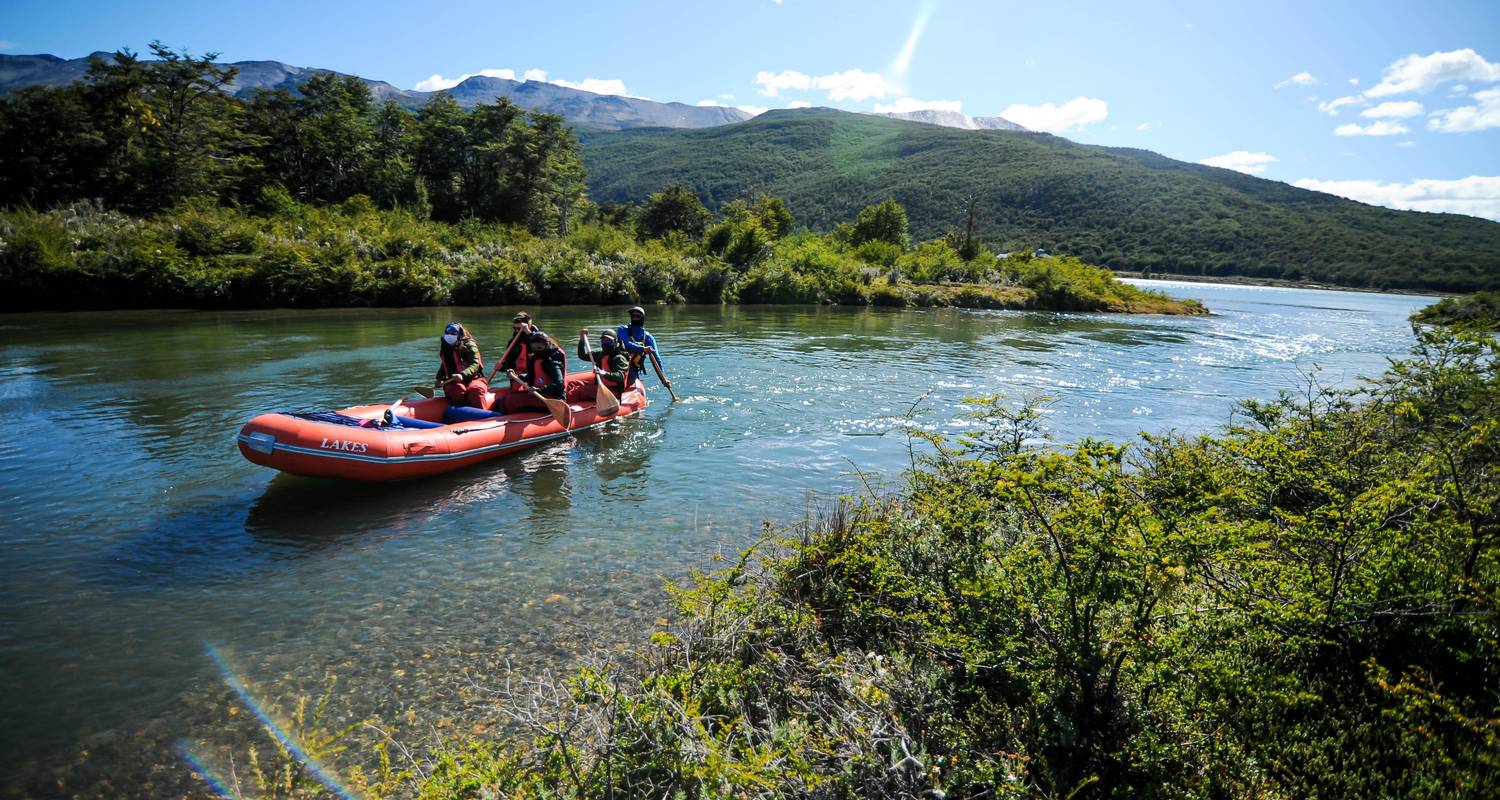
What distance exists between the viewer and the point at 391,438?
7984mm

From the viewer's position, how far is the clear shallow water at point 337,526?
4508 mm

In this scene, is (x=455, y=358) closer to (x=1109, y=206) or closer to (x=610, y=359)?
(x=610, y=359)

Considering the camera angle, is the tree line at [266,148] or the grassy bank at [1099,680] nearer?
the grassy bank at [1099,680]

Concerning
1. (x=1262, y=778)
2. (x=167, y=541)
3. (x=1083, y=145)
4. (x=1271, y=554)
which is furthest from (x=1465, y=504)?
(x=1083, y=145)

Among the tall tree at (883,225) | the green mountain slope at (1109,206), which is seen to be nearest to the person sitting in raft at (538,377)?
the tall tree at (883,225)

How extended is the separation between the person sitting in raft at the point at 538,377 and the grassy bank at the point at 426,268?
22.9m

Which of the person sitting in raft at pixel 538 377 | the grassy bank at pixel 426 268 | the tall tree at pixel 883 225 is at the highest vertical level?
the tall tree at pixel 883 225

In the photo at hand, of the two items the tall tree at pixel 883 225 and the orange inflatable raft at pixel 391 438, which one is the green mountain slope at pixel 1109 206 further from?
the orange inflatable raft at pixel 391 438

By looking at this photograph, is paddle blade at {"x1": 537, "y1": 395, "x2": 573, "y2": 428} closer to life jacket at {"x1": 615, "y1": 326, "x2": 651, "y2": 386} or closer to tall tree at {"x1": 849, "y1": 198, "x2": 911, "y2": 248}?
life jacket at {"x1": 615, "y1": 326, "x2": 651, "y2": 386}

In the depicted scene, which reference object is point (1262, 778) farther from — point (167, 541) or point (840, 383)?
point (840, 383)

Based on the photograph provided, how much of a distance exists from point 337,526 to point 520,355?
409cm

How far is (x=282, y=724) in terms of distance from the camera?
4.22 m

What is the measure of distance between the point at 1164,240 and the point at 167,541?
129049 millimetres

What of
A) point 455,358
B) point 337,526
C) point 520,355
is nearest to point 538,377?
point 520,355
